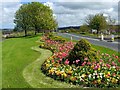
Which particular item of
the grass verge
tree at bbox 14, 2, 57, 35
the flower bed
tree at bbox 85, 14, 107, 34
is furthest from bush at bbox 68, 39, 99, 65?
tree at bbox 85, 14, 107, 34

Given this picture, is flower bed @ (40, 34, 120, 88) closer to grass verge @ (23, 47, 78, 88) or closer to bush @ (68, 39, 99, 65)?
bush @ (68, 39, 99, 65)

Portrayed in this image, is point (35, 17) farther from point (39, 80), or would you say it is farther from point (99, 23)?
point (39, 80)

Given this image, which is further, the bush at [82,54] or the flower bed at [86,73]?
the bush at [82,54]

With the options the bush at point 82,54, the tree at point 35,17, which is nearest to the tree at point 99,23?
the tree at point 35,17

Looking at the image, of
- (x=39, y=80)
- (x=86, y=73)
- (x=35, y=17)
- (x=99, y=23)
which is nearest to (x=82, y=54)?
(x=86, y=73)

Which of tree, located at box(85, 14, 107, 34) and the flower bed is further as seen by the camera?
tree, located at box(85, 14, 107, 34)

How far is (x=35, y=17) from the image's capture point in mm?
64000

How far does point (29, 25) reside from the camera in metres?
66.9

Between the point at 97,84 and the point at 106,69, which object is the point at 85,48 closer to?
the point at 106,69

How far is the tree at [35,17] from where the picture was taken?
63531 mm

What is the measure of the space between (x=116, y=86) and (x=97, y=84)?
71cm

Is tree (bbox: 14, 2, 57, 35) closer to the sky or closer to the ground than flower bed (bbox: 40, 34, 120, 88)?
closer to the sky

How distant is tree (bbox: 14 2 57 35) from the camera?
63.5 metres

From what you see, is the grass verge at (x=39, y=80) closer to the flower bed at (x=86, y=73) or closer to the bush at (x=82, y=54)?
the flower bed at (x=86, y=73)
